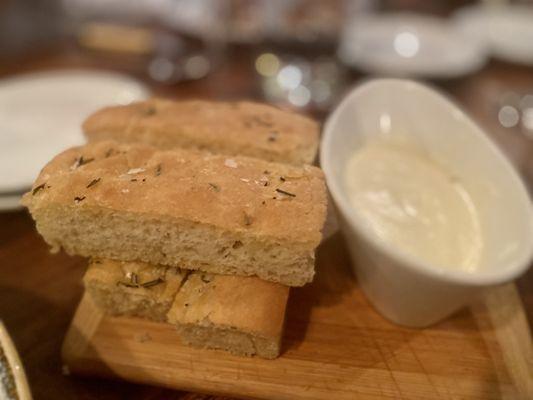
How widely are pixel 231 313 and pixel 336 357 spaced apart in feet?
0.84

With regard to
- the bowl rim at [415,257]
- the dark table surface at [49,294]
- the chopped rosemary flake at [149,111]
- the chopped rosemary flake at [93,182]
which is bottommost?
the dark table surface at [49,294]

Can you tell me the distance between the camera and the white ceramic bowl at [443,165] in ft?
3.29

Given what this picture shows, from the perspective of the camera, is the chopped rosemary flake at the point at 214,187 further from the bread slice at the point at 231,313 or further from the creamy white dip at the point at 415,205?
the creamy white dip at the point at 415,205

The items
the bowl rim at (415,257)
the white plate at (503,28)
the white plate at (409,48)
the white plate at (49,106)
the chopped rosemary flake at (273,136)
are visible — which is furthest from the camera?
the white plate at (503,28)

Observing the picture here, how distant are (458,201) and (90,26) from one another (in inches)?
86.3

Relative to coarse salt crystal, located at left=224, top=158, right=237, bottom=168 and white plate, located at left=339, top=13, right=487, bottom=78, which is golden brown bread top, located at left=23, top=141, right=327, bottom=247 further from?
white plate, located at left=339, top=13, right=487, bottom=78

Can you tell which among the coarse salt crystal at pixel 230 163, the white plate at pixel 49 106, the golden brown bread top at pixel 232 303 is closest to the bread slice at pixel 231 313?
the golden brown bread top at pixel 232 303

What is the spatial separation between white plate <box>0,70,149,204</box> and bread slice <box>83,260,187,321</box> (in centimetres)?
77

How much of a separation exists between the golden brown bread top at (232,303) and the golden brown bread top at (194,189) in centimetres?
14

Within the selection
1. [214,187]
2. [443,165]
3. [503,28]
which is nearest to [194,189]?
[214,187]

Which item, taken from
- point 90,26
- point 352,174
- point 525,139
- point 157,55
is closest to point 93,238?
point 352,174

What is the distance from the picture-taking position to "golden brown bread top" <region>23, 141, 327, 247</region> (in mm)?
1014

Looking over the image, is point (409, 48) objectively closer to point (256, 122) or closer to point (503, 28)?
point (503, 28)

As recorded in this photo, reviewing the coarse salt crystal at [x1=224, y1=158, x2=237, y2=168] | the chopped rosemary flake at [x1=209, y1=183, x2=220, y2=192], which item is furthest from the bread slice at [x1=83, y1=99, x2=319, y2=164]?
the chopped rosemary flake at [x1=209, y1=183, x2=220, y2=192]
